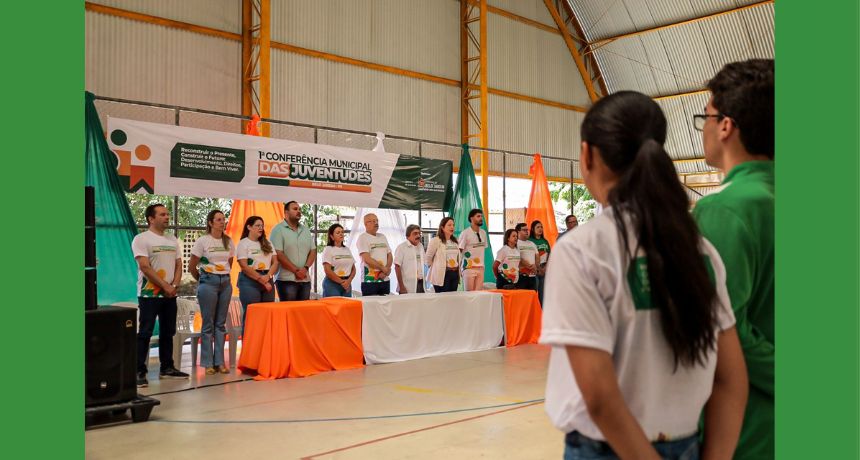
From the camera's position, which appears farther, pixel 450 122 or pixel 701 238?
pixel 450 122

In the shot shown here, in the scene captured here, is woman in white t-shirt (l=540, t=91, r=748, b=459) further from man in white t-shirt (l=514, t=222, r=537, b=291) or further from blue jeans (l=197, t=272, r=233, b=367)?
man in white t-shirt (l=514, t=222, r=537, b=291)

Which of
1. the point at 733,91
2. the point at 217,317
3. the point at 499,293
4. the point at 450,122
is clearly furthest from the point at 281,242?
the point at 450,122

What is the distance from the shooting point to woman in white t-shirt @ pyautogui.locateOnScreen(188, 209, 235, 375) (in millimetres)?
6547

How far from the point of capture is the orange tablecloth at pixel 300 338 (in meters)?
6.45

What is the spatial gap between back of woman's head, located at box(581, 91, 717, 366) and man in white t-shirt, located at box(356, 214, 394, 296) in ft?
22.9

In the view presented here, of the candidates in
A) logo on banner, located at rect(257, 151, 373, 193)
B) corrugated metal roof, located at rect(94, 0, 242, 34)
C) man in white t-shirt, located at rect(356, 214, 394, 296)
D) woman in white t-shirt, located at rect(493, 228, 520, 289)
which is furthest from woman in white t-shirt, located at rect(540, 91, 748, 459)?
corrugated metal roof, located at rect(94, 0, 242, 34)

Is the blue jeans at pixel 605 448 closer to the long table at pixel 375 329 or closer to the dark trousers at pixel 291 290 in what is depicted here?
A: the long table at pixel 375 329

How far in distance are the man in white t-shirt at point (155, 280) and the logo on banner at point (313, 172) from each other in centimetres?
183

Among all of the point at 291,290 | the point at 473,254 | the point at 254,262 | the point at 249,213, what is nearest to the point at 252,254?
the point at 254,262

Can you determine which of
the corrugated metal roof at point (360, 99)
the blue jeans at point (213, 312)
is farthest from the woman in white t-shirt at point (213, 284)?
the corrugated metal roof at point (360, 99)

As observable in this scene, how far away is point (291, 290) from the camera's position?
7.31m

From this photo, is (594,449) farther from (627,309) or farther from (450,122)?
(450,122)

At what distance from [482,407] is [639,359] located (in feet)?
14.0

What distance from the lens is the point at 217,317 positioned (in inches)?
262
